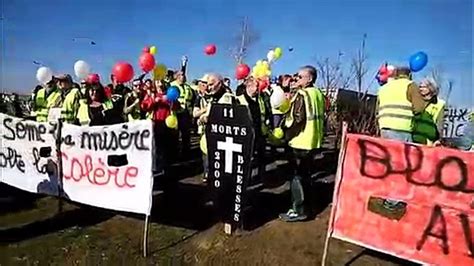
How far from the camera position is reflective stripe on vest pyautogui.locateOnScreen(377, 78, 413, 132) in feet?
20.3

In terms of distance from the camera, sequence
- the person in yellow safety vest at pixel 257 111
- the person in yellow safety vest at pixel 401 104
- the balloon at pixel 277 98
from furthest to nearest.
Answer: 1. the balloon at pixel 277 98
2. the person in yellow safety vest at pixel 257 111
3. the person in yellow safety vest at pixel 401 104

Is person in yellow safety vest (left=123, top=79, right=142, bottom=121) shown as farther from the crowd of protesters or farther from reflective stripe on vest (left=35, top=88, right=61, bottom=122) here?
reflective stripe on vest (left=35, top=88, right=61, bottom=122)

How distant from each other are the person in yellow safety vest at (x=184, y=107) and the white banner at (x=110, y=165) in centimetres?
409

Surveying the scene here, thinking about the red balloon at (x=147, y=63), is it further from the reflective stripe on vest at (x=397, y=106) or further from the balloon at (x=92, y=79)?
the reflective stripe on vest at (x=397, y=106)

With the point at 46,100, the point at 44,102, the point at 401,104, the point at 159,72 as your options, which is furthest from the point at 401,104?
the point at 44,102

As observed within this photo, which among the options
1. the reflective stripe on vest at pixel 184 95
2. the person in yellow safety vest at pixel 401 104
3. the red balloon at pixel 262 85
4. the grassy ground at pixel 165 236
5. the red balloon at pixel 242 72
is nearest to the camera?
the grassy ground at pixel 165 236

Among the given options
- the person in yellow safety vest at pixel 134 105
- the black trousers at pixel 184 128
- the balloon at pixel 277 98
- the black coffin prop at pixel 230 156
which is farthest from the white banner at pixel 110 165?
the black trousers at pixel 184 128

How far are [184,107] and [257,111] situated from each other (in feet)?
11.4

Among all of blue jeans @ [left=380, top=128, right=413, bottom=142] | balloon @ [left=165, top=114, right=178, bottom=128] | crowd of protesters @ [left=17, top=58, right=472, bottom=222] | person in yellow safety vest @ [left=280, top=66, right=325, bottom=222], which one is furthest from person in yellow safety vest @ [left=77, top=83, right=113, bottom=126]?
blue jeans @ [left=380, top=128, right=413, bottom=142]

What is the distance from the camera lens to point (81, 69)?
889 cm

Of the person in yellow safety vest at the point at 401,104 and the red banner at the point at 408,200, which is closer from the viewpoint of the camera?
the red banner at the point at 408,200

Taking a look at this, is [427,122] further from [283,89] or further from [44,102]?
[44,102]

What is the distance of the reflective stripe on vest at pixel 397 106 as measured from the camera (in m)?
6.19

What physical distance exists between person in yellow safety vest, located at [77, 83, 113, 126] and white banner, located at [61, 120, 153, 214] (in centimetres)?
171
